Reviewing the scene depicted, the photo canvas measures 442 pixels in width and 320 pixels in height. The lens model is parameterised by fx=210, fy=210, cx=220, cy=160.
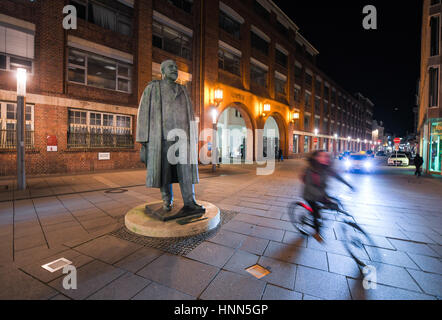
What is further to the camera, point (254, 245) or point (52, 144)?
point (52, 144)

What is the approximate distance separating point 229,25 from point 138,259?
73.8 feet

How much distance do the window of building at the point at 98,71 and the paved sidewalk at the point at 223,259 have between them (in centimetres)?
967

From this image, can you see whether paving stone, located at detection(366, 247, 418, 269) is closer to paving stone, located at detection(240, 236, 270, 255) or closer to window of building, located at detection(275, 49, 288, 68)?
paving stone, located at detection(240, 236, 270, 255)

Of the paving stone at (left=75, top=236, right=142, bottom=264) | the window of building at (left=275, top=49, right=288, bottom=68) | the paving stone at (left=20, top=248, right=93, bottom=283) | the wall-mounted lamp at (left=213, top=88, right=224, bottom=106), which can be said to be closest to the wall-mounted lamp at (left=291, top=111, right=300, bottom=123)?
the window of building at (left=275, top=49, right=288, bottom=68)

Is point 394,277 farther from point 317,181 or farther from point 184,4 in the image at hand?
point 184,4

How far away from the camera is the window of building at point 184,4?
1623cm

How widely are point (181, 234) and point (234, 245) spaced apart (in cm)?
95

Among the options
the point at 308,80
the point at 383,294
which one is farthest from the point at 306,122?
the point at 383,294

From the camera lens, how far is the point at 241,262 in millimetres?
2945

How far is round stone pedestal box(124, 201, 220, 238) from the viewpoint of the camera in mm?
3674

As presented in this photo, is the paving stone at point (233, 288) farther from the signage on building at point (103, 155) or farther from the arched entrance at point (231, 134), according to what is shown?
the arched entrance at point (231, 134)

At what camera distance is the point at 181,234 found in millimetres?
3703
